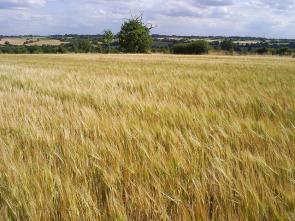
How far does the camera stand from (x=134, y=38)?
64875 mm

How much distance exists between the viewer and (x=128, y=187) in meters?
1.37

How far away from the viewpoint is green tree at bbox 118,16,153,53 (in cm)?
6488

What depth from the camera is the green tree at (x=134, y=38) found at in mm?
64875

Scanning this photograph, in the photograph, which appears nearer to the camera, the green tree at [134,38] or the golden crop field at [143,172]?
the golden crop field at [143,172]

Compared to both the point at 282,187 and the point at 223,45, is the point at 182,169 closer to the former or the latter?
the point at 282,187

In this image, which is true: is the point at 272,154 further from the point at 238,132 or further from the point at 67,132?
the point at 67,132

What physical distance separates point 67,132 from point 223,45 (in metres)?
79.9

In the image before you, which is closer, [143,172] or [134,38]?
[143,172]

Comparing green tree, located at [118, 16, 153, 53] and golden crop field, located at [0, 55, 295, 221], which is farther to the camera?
green tree, located at [118, 16, 153, 53]

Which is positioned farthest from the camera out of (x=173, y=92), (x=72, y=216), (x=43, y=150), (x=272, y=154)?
(x=173, y=92)

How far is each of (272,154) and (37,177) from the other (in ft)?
3.63

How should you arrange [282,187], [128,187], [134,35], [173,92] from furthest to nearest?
[134,35] → [173,92] → [128,187] → [282,187]

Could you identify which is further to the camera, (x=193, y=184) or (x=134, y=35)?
(x=134, y=35)

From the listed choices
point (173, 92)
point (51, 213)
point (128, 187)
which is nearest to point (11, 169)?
point (51, 213)
